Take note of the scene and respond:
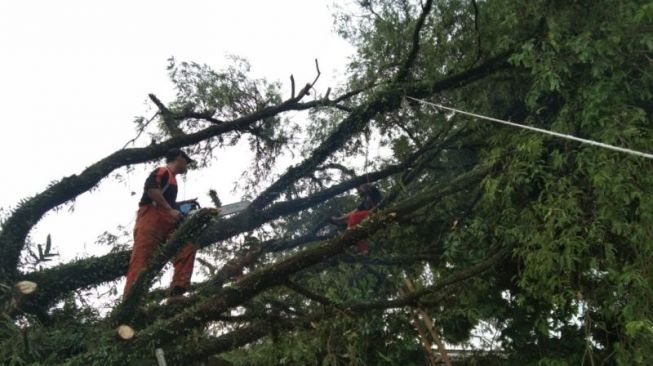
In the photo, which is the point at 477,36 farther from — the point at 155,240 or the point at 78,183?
the point at 78,183

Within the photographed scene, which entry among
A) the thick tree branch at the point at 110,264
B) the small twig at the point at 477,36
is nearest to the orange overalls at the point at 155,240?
the thick tree branch at the point at 110,264

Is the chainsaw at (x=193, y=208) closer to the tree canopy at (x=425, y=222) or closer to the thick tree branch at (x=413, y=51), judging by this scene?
the tree canopy at (x=425, y=222)

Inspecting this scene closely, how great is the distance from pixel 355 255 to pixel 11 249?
126 inches

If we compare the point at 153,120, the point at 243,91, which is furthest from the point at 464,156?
the point at 153,120

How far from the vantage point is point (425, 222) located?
21.7 feet

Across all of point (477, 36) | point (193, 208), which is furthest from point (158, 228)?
point (477, 36)

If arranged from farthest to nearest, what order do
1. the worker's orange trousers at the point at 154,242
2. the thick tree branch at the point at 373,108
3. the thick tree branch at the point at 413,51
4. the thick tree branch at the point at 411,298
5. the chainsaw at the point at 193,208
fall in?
the thick tree branch at the point at 373,108
the thick tree branch at the point at 413,51
the chainsaw at the point at 193,208
the worker's orange trousers at the point at 154,242
the thick tree branch at the point at 411,298

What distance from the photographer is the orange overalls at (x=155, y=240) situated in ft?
15.0

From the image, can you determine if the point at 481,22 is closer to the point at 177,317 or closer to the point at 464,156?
the point at 464,156

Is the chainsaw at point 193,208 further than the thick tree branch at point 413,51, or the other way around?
the thick tree branch at point 413,51

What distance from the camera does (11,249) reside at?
193 inches

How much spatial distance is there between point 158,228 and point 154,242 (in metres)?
0.11

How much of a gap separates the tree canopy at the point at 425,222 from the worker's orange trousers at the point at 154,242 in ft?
0.76

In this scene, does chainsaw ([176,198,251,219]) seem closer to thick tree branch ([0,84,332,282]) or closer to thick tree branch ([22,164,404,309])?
thick tree branch ([22,164,404,309])
